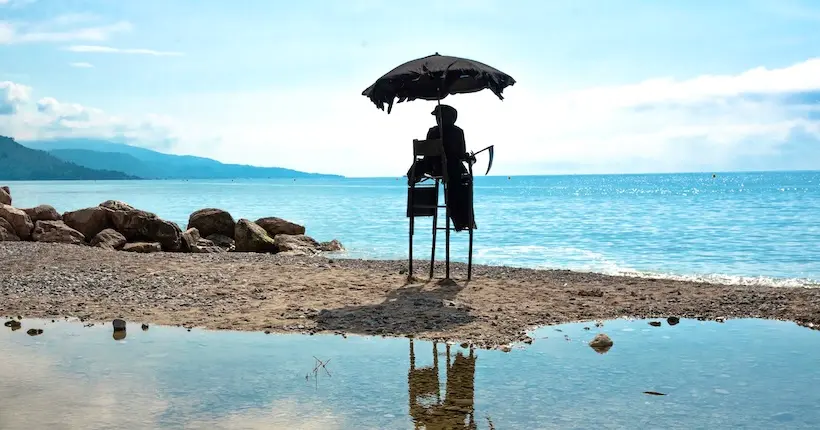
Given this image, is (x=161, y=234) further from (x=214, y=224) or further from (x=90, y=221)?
(x=214, y=224)

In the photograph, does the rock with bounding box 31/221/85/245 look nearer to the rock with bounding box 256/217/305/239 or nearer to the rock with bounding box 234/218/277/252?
the rock with bounding box 234/218/277/252

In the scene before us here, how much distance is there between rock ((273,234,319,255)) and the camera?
23500mm

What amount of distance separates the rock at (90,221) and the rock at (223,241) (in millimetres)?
3496

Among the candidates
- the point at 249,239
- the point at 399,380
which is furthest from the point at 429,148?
the point at 249,239

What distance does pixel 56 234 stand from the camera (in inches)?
827

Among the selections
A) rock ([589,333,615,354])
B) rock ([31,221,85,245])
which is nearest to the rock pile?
rock ([31,221,85,245])

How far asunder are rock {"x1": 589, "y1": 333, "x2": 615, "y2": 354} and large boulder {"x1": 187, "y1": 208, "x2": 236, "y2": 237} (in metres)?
18.2

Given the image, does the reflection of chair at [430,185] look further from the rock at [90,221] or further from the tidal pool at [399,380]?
the rock at [90,221]

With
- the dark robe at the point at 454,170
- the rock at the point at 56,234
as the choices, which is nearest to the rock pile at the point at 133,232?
the rock at the point at 56,234

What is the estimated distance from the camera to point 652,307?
1145 centimetres

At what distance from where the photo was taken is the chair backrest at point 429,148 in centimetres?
1286

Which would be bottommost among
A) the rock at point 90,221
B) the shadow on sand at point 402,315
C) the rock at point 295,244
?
the rock at point 295,244

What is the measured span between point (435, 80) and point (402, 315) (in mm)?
4671

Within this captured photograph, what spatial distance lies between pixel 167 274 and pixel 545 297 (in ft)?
23.8
